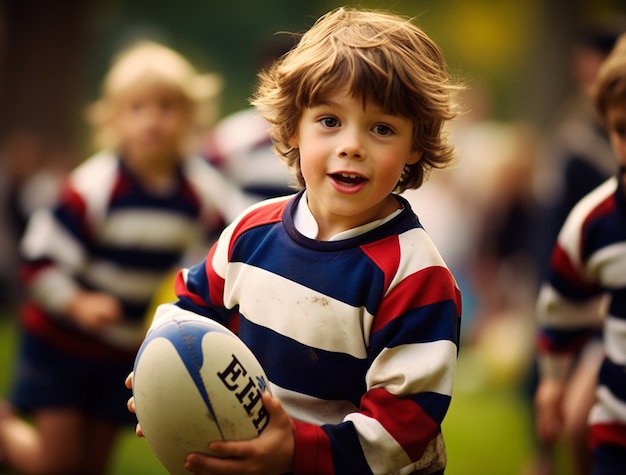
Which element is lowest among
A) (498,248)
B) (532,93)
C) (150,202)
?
(150,202)

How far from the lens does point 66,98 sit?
703 inches

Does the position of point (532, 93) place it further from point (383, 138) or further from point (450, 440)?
point (383, 138)

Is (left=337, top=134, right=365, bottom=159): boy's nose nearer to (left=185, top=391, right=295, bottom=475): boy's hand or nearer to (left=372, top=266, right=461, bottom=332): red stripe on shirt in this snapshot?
(left=372, top=266, right=461, bottom=332): red stripe on shirt

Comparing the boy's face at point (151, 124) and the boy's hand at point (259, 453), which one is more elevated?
the boy's face at point (151, 124)

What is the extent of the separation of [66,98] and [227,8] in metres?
3.21

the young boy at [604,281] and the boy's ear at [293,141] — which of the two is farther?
the young boy at [604,281]

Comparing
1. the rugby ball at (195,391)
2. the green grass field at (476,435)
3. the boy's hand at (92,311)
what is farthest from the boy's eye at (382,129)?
the green grass field at (476,435)

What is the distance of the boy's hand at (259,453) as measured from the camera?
8.89ft

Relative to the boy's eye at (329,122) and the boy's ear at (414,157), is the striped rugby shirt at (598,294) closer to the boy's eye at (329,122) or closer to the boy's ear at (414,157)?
the boy's ear at (414,157)

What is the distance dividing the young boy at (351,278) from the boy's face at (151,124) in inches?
104

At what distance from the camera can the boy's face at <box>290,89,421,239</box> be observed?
286cm

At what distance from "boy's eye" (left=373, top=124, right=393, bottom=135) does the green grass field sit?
4.11m

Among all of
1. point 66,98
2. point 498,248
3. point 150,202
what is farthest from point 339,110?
point 66,98

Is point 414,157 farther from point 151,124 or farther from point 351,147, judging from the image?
point 151,124
